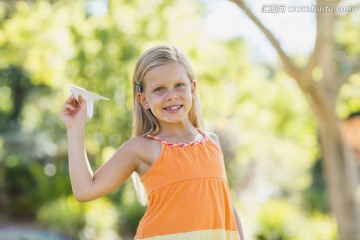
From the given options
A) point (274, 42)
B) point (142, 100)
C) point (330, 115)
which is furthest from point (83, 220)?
point (142, 100)

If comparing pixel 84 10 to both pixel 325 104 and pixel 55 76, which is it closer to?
pixel 55 76

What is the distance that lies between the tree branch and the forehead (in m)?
3.46

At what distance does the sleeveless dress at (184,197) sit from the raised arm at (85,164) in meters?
0.09

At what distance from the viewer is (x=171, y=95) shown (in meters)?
2.28

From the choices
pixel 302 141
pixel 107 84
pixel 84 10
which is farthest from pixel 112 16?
pixel 302 141

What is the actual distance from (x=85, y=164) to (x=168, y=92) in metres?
0.39

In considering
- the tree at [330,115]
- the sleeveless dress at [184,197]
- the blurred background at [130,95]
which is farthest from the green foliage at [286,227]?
the sleeveless dress at [184,197]

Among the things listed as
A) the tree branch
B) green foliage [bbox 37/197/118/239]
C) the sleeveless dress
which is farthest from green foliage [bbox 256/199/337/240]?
the sleeveless dress

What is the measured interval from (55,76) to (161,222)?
7452 millimetres

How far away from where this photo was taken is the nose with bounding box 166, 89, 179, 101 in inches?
89.6

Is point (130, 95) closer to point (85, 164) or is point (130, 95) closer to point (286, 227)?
point (286, 227)

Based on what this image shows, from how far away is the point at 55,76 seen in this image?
9352mm

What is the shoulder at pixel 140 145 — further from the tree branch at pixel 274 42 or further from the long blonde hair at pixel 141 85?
the tree branch at pixel 274 42

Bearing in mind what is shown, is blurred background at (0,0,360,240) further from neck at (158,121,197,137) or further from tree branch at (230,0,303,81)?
neck at (158,121,197,137)
